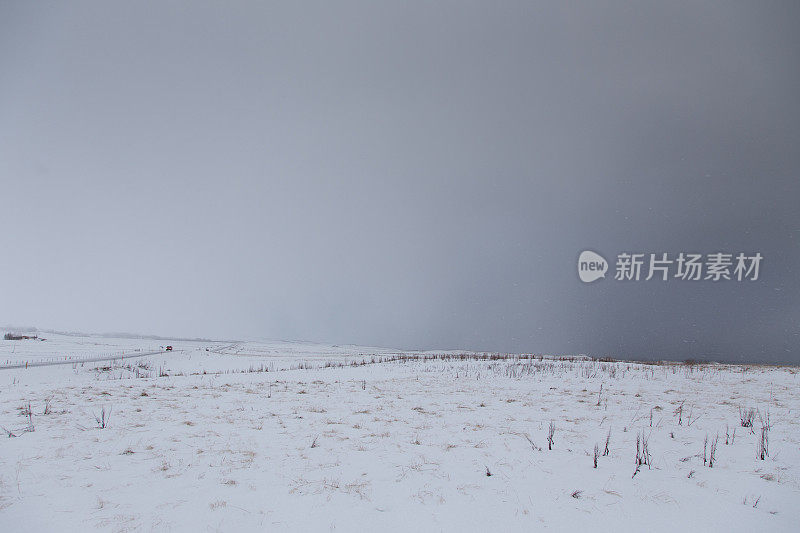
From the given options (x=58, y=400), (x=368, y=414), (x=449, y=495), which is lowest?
(x=58, y=400)

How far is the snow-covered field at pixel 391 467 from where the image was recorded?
4227 mm

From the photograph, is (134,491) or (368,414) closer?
(134,491)

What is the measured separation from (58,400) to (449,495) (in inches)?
471

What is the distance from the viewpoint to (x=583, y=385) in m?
14.8

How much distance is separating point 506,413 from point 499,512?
529 centimetres

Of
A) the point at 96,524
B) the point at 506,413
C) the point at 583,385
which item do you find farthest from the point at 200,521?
the point at 583,385

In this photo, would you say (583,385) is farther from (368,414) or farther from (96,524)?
(96,524)

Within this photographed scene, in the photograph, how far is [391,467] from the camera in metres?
5.69

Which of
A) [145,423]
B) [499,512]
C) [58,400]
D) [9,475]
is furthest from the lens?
[58,400]

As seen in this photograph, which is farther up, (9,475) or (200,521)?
(200,521)

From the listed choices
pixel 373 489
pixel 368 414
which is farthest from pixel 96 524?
pixel 368 414

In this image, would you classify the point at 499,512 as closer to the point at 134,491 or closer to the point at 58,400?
the point at 134,491

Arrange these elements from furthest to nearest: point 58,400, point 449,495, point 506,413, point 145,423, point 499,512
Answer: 1. point 58,400
2. point 506,413
3. point 145,423
4. point 449,495
5. point 499,512

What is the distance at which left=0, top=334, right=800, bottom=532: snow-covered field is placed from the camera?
423 cm
